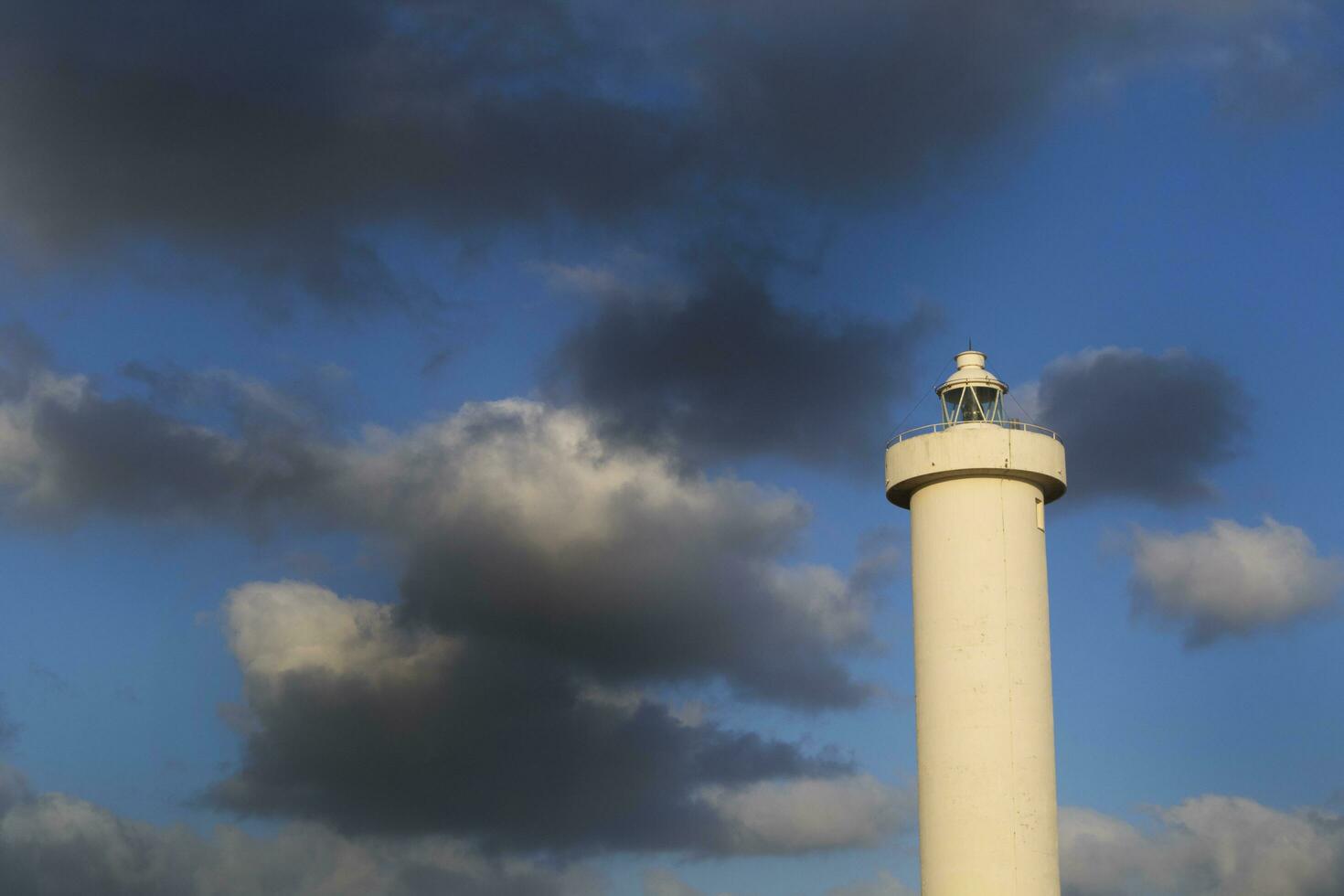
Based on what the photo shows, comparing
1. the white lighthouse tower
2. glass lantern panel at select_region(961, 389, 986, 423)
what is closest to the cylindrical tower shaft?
the white lighthouse tower

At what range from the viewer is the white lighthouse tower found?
6050 cm

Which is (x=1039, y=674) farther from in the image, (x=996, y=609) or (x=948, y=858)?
(x=948, y=858)

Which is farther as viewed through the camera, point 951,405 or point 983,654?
point 951,405

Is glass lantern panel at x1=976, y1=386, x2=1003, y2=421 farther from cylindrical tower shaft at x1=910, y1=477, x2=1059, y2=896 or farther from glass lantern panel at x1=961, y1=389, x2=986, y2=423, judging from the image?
cylindrical tower shaft at x1=910, y1=477, x2=1059, y2=896

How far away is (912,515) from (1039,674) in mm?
7401

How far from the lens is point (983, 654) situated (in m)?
61.7

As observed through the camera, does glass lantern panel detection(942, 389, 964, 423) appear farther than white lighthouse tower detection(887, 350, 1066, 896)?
Yes

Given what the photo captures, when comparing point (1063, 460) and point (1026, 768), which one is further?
point (1063, 460)

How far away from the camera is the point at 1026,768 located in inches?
2402

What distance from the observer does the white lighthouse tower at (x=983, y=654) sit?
6050 cm

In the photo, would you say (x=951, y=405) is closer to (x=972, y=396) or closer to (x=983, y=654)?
(x=972, y=396)

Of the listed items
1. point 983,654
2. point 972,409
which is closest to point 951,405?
point 972,409

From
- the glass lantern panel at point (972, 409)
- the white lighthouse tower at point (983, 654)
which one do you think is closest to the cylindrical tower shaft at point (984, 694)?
the white lighthouse tower at point (983, 654)

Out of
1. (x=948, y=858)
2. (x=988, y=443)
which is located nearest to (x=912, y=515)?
(x=988, y=443)
